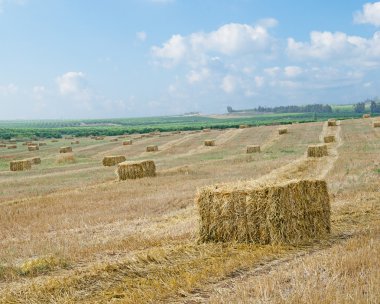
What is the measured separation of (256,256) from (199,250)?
1236mm

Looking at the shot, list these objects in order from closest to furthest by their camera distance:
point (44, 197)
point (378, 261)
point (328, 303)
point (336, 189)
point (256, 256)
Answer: point (328, 303) → point (378, 261) → point (256, 256) → point (336, 189) → point (44, 197)

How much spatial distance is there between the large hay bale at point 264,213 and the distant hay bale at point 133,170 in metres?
15.7

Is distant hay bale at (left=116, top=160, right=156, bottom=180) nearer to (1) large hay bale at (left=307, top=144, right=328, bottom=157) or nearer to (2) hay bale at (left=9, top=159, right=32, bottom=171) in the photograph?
(1) large hay bale at (left=307, top=144, right=328, bottom=157)

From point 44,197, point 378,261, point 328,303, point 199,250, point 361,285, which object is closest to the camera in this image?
point 328,303

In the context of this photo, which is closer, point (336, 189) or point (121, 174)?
point (336, 189)

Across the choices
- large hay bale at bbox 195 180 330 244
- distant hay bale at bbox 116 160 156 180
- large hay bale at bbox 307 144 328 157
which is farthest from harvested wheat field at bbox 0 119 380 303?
large hay bale at bbox 307 144 328 157

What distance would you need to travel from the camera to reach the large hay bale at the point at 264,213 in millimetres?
10484

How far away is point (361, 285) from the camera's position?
22.1 ft

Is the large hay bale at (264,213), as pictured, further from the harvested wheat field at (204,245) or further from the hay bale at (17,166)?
the hay bale at (17,166)

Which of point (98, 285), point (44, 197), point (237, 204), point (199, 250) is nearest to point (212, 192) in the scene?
point (237, 204)

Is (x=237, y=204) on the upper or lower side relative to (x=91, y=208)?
upper

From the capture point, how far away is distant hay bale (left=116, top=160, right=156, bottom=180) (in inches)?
1049

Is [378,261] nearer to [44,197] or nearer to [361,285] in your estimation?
[361,285]

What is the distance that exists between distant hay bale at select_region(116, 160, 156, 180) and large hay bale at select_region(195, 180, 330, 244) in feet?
51.6
